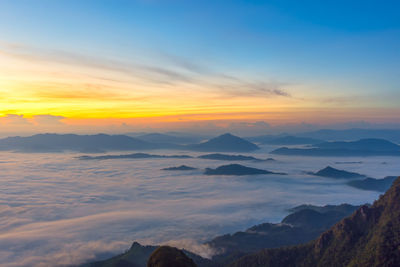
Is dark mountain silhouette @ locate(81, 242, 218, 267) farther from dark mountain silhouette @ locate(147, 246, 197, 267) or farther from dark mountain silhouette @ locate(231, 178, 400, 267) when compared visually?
dark mountain silhouette @ locate(147, 246, 197, 267)

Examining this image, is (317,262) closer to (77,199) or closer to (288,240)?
(288,240)

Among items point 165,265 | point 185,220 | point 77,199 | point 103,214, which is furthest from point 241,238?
point 77,199

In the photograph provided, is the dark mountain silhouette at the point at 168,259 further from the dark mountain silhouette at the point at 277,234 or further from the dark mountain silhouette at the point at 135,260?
the dark mountain silhouette at the point at 277,234

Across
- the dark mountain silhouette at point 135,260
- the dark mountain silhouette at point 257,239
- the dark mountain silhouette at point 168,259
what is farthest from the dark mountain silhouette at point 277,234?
the dark mountain silhouette at point 168,259

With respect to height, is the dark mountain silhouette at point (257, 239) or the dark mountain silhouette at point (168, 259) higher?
the dark mountain silhouette at point (168, 259)

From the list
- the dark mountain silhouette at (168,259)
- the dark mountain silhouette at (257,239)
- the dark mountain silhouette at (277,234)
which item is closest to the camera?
→ the dark mountain silhouette at (168,259)

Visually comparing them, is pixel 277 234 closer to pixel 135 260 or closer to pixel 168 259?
pixel 135 260
